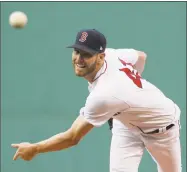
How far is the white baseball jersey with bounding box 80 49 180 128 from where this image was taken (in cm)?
351

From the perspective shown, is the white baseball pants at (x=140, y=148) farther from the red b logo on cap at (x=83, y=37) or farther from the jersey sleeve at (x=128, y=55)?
the red b logo on cap at (x=83, y=37)

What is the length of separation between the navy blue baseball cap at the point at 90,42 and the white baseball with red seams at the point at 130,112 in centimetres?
12

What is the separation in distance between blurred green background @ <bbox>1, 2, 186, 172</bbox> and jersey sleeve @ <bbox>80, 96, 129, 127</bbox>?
291cm

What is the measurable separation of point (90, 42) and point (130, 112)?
0.51 metres

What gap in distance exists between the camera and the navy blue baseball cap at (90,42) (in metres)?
3.56

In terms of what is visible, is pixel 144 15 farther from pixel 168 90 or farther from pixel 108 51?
pixel 108 51

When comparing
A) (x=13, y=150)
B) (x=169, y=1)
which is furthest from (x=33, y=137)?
(x=169, y=1)

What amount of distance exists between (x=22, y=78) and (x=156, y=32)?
1609 mm

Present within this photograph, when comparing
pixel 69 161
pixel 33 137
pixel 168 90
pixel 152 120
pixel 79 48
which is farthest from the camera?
pixel 168 90

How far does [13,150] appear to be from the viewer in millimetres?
5922

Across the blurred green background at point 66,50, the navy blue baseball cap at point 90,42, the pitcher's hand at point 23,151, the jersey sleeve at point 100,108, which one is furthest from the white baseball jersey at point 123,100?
the blurred green background at point 66,50

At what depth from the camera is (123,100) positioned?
3576 mm

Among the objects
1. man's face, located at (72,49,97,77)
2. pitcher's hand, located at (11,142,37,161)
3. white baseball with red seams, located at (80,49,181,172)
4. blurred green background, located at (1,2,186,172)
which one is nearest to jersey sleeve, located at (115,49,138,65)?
white baseball with red seams, located at (80,49,181,172)

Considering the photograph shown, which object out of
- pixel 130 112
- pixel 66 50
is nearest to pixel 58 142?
pixel 130 112
